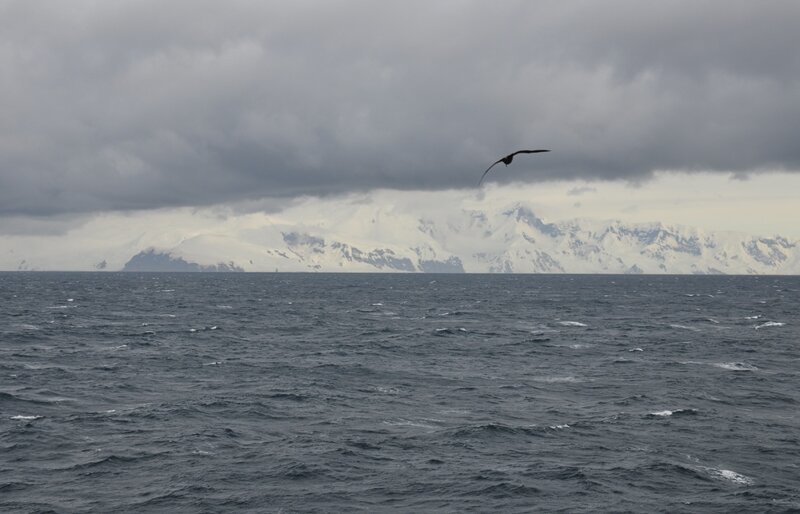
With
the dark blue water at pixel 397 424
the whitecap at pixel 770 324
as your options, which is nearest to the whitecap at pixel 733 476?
the dark blue water at pixel 397 424

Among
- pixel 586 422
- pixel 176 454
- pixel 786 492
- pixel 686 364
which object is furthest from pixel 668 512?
pixel 686 364

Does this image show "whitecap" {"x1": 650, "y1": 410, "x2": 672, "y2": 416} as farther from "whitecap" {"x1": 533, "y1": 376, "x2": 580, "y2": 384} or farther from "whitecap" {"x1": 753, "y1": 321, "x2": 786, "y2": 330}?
"whitecap" {"x1": 753, "y1": 321, "x2": 786, "y2": 330}

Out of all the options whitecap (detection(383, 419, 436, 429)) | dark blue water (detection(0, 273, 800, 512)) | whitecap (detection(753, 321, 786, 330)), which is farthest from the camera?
whitecap (detection(753, 321, 786, 330))

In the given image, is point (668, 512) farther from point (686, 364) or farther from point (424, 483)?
point (686, 364)

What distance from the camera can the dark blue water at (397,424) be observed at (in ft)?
151

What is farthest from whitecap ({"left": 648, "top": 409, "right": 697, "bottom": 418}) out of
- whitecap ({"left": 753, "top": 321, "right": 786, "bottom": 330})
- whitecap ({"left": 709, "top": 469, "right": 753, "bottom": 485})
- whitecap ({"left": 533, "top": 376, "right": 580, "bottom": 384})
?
whitecap ({"left": 753, "top": 321, "right": 786, "bottom": 330})

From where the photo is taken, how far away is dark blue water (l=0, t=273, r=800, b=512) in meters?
46.1

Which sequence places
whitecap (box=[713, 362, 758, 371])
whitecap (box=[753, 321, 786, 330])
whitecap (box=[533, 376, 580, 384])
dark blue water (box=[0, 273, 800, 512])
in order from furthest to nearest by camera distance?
1. whitecap (box=[753, 321, 786, 330])
2. whitecap (box=[713, 362, 758, 371])
3. whitecap (box=[533, 376, 580, 384])
4. dark blue water (box=[0, 273, 800, 512])

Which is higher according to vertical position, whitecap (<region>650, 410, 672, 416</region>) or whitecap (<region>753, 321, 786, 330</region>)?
whitecap (<region>753, 321, 786, 330</region>)

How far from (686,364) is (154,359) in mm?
60814

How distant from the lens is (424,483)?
1881 inches

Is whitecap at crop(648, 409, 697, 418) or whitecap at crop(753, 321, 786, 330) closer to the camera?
whitecap at crop(648, 409, 697, 418)

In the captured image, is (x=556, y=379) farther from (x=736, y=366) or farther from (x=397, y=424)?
(x=397, y=424)

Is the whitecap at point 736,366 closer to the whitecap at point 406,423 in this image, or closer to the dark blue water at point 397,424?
the dark blue water at point 397,424
